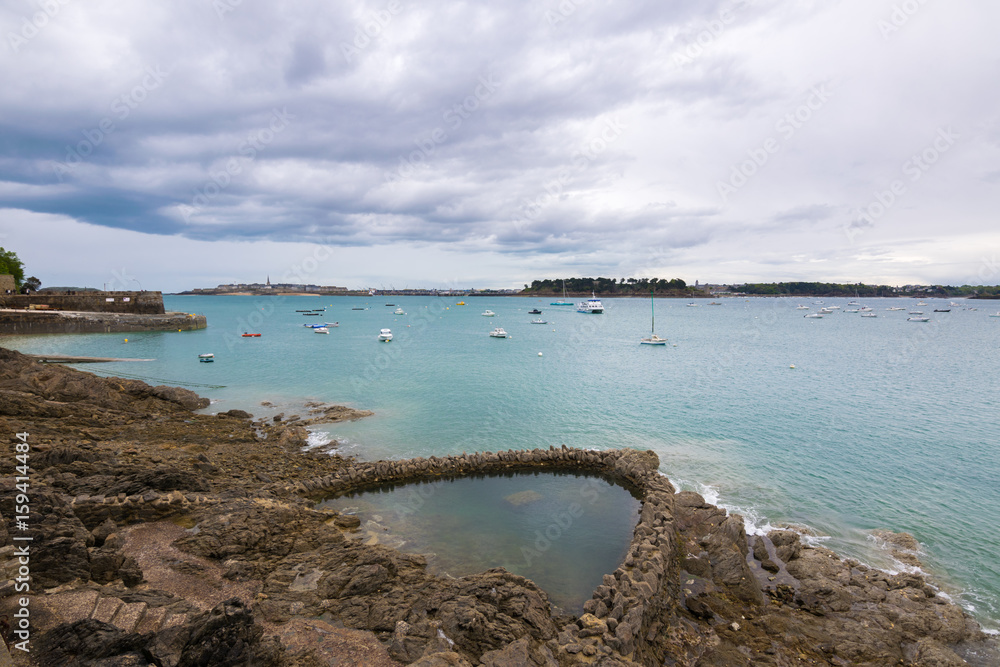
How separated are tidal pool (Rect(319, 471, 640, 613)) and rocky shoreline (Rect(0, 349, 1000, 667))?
1.07 m

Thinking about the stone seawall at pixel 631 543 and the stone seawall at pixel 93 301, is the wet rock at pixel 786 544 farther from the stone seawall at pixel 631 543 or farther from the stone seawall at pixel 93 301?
the stone seawall at pixel 93 301

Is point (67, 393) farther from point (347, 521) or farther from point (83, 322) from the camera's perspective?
point (83, 322)

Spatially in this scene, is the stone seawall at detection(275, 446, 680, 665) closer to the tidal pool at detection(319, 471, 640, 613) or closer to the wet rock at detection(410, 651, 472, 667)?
the tidal pool at detection(319, 471, 640, 613)

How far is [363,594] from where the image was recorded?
34.1 ft

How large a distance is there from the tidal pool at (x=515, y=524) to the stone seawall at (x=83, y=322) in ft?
259

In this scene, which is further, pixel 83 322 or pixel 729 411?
pixel 83 322

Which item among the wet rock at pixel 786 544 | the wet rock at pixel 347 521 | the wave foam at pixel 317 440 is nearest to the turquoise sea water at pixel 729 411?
the wave foam at pixel 317 440

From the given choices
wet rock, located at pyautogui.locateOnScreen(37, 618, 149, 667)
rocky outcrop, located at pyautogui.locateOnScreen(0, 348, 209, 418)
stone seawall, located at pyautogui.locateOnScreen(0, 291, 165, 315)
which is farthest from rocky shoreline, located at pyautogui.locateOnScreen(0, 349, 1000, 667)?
stone seawall, located at pyautogui.locateOnScreen(0, 291, 165, 315)

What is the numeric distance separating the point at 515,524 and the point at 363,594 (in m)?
6.32

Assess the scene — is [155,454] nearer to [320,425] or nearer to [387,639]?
[320,425]

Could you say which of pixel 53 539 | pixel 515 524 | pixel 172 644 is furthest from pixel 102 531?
pixel 515 524

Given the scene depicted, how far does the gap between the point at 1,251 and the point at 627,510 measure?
117 metres

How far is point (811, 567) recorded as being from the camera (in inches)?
493

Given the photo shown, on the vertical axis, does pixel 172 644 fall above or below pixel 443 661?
above
